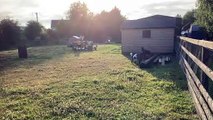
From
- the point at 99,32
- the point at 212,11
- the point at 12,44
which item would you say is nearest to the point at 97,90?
the point at 212,11

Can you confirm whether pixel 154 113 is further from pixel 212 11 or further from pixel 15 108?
pixel 212 11

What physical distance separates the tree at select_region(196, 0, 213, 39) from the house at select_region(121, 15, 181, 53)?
158 inches

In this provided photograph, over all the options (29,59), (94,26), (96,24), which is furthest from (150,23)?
(96,24)

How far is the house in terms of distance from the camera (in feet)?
77.2

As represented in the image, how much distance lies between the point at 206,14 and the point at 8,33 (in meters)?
35.9

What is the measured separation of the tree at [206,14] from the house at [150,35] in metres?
4.01

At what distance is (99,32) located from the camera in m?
56.0

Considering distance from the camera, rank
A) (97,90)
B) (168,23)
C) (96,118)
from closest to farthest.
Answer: (96,118) < (97,90) < (168,23)

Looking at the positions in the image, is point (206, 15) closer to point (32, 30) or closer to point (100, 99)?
point (100, 99)

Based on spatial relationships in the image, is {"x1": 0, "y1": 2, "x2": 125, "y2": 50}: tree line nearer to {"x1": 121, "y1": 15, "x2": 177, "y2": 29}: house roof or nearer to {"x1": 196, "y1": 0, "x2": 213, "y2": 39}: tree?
{"x1": 121, "y1": 15, "x2": 177, "y2": 29}: house roof

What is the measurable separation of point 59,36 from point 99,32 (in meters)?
8.52

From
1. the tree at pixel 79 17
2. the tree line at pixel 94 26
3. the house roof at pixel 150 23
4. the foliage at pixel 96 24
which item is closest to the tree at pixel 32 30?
the tree line at pixel 94 26

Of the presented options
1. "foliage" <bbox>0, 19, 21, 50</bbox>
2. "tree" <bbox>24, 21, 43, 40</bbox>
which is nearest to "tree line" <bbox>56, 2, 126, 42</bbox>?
"tree" <bbox>24, 21, 43, 40</bbox>

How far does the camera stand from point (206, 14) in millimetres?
18188
